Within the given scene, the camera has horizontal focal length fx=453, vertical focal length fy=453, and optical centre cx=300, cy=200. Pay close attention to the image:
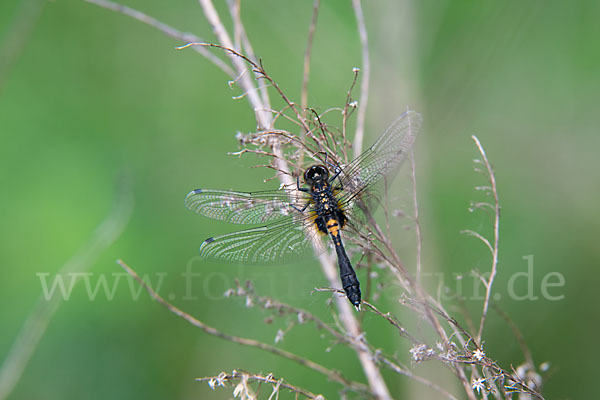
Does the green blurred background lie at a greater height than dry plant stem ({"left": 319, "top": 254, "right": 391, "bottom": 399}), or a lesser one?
greater

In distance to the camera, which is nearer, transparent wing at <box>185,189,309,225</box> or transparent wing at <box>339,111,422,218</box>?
transparent wing at <box>339,111,422,218</box>

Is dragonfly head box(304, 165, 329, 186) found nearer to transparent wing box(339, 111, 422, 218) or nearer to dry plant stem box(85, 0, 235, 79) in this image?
transparent wing box(339, 111, 422, 218)

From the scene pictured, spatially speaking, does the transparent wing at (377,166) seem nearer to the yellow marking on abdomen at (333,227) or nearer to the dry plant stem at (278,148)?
the yellow marking on abdomen at (333,227)

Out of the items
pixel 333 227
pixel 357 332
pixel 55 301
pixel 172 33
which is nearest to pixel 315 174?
pixel 333 227

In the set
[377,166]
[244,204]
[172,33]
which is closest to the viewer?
[172,33]

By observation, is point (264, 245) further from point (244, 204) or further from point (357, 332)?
point (357, 332)

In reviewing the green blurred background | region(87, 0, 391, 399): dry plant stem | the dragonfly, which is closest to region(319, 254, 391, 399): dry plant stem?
region(87, 0, 391, 399): dry plant stem

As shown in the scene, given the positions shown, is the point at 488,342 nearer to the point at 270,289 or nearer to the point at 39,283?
the point at 270,289
